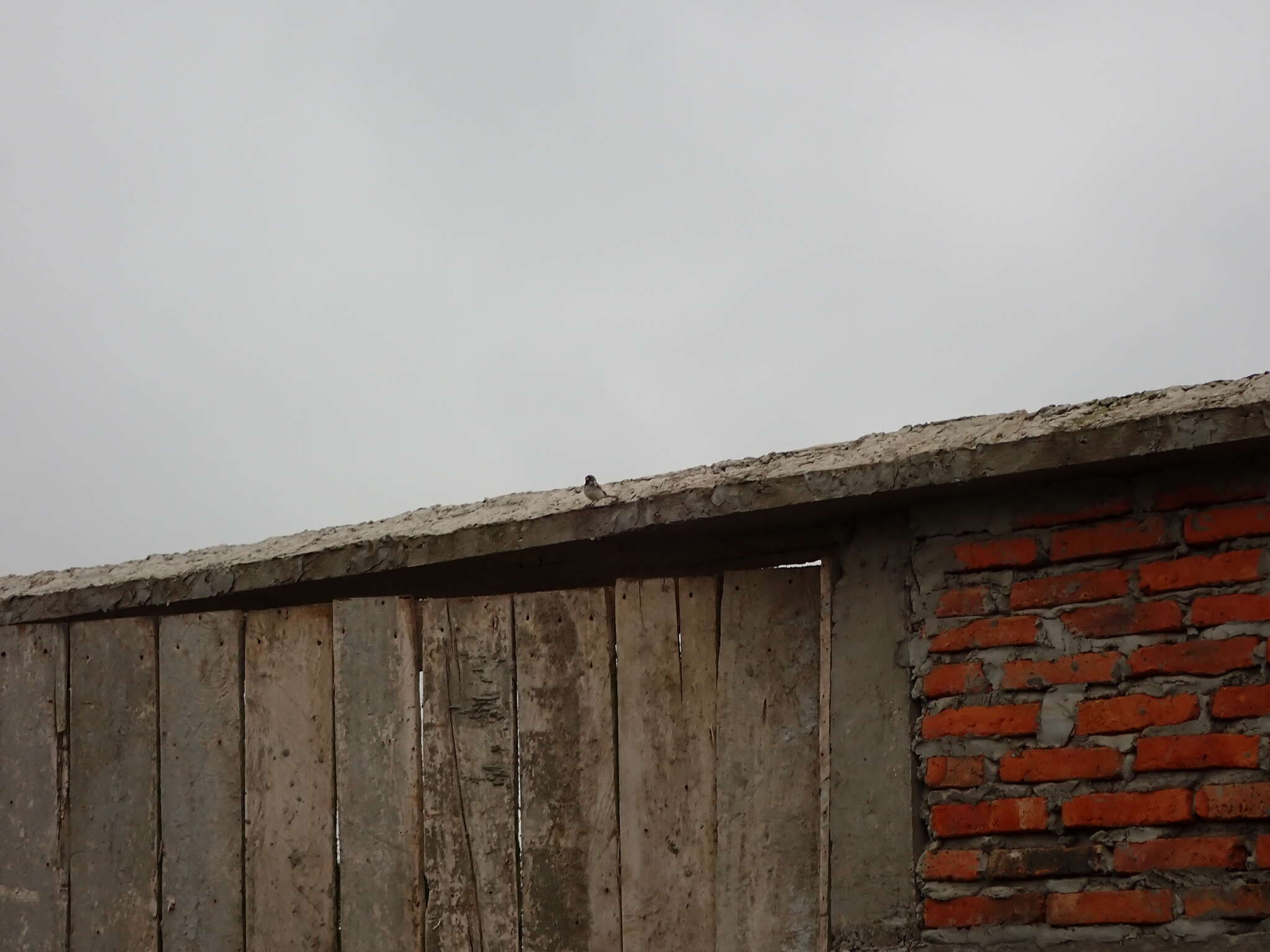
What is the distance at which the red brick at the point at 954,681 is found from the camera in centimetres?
316

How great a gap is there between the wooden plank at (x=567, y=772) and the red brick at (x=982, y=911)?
812 mm

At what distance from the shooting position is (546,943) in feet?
11.2

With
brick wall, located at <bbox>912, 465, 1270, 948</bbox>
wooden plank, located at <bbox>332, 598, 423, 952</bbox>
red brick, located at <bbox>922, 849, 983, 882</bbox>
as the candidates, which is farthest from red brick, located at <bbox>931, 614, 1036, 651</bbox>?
wooden plank, located at <bbox>332, 598, 423, 952</bbox>

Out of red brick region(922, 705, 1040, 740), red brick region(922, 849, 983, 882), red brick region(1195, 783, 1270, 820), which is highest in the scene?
red brick region(922, 705, 1040, 740)

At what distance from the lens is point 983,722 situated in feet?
10.3

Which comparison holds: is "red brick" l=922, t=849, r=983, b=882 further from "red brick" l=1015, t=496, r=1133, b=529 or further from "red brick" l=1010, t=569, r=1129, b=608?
"red brick" l=1015, t=496, r=1133, b=529

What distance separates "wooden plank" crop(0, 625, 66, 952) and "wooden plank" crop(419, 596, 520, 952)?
4.07 feet

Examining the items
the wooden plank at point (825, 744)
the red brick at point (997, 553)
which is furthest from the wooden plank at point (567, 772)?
the red brick at point (997, 553)

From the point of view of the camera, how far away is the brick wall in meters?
2.91

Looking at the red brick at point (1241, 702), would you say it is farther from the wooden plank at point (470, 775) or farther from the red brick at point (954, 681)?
the wooden plank at point (470, 775)

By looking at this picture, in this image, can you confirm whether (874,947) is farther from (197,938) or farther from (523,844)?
(197,938)

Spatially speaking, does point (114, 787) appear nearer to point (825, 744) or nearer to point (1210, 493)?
point (825, 744)

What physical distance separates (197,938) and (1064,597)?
8.46 ft

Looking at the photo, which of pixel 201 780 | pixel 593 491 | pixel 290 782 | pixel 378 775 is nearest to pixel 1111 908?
pixel 593 491
